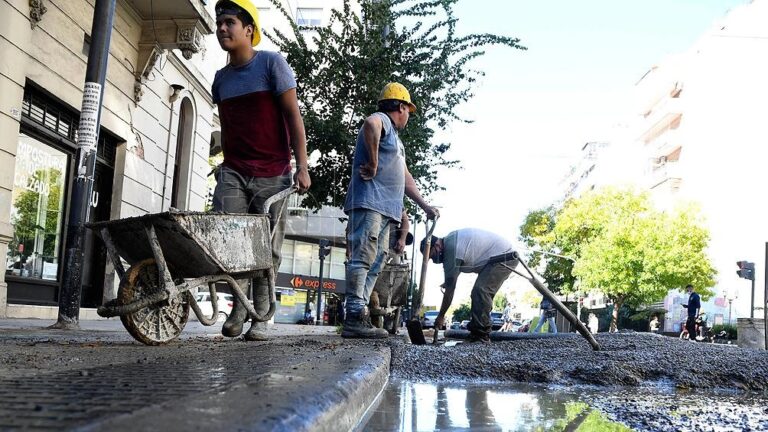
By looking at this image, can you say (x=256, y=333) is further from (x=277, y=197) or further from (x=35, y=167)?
(x=35, y=167)

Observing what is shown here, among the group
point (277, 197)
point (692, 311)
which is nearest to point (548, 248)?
point (692, 311)

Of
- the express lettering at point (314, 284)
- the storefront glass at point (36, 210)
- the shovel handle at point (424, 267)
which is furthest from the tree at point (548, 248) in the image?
the shovel handle at point (424, 267)

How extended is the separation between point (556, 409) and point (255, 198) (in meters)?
2.71

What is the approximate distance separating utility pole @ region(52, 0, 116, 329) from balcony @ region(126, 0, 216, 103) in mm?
5090

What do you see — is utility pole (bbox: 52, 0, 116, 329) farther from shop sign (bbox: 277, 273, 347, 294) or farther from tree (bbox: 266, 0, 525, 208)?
shop sign (bbox: 277, 273, 347, 294)

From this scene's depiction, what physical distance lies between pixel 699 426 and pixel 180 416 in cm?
181

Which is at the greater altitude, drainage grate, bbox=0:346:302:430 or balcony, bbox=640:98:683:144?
balcony, bbox=640:98:683:144

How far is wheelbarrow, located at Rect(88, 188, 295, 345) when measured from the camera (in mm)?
3879

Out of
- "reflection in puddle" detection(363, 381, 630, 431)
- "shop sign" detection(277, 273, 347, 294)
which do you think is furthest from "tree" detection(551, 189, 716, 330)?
"reflection in puddle" detection(363, 381, 630, 431)

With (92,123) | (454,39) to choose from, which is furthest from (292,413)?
(454,39)

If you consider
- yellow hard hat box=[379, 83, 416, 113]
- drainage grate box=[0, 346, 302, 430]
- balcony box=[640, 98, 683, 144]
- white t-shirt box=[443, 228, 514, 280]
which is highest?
balcony box=[640, 98, 683, 144]

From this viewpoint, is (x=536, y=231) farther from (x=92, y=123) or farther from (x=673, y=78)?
(x=92, y=123)

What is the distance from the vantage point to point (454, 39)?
13406 millimetres

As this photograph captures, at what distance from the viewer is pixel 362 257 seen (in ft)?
18.9
